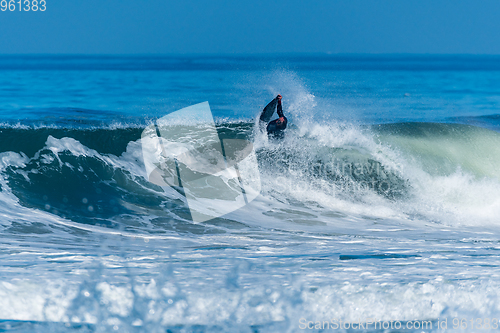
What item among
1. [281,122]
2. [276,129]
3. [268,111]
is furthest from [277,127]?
[268,111]

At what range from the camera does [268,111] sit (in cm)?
978

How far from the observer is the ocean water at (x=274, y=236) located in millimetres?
3846

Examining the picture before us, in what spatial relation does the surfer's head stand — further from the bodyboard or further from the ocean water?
the ocean water

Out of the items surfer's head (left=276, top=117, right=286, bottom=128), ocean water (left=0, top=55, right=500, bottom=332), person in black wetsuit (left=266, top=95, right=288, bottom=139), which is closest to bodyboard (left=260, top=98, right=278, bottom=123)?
person in black wetsuit (left=266, top=95, right=288, bottom=139)

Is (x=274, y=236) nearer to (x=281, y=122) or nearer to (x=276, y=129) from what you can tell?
(x=281, y=122)

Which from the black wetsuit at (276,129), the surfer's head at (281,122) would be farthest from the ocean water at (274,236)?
the surfer's head at (281,122)

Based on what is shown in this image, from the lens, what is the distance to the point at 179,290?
4172mm

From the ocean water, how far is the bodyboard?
52 cm

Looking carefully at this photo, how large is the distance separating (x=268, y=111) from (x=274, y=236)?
13.2ft

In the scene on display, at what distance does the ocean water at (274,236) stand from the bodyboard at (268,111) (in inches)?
20.6

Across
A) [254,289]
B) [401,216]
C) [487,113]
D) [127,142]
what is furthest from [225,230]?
[487,113]

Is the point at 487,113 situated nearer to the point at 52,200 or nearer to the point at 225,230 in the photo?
the point at 225,230

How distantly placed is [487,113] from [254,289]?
2200cm

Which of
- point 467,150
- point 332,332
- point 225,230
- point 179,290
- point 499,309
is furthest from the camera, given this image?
point 467,150
